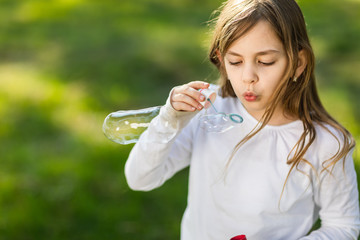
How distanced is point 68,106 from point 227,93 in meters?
2.68

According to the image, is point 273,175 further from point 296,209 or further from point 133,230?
point 133,230

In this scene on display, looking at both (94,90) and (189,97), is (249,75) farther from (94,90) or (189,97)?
(94,90)

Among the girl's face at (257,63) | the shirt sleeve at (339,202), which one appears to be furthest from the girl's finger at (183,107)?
the shirt sleeve at (339,202)

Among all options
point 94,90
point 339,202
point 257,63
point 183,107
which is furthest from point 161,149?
point 94,90

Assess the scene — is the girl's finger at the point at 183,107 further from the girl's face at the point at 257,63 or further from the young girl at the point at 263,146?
the girl's face at the point at 257,63

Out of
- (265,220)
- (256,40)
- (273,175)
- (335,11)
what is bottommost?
(265,220)

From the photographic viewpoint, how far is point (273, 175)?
1.72m

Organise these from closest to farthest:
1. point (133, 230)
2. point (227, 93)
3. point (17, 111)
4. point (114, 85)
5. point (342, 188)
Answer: point (342, 188)
point (227, 93)
point (133, 230)
point (17, 111)
point (114, 85)

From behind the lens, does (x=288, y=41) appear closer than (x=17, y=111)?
Yes


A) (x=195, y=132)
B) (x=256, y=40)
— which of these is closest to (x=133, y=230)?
(x=195, y=132)

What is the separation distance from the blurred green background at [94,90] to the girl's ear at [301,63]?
0.59m

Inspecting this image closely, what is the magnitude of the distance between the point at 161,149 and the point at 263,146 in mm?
354

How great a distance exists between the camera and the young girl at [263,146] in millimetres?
1551

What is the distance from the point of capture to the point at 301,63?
5.41ft
